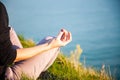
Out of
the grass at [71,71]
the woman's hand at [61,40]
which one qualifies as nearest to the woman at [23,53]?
the woman's hand at [61,40]

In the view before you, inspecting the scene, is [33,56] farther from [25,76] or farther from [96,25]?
[96,25]

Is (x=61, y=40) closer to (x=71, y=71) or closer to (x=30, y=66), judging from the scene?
(x=30, y=66)

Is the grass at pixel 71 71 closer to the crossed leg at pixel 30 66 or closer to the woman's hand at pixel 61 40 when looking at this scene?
the crossed leg at pixel 30 66

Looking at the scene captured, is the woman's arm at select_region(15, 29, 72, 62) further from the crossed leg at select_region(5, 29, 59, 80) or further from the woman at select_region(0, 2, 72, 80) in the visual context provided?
the crossed leg at select_region(5, 29, 59, 80)

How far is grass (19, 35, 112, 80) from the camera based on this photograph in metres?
4.27

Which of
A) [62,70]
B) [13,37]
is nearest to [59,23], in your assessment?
[62,70]

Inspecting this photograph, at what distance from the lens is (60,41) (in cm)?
317

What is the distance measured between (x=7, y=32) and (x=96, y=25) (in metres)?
5.47

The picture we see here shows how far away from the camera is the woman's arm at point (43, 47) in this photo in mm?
3064

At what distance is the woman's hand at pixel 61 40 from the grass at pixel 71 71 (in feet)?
2.69

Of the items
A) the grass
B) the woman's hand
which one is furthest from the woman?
the grass

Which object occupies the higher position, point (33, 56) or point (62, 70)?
point (33, 56)

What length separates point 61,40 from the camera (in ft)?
10.6

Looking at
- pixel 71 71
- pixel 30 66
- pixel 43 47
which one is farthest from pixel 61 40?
pixel 71 71
